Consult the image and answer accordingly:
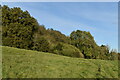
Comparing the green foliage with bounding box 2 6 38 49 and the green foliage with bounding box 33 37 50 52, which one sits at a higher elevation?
the green foliage with bounding box 2 6 38 49

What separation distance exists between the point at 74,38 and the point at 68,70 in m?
34.8

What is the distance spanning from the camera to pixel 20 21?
89.6 ft

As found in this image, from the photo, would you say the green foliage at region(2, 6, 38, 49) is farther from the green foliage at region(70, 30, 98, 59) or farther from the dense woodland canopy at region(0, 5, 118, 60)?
the green foliage at region(70, 30, 98, 59)

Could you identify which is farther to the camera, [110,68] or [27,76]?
[110,68]

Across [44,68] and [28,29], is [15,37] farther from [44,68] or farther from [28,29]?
[44,68]

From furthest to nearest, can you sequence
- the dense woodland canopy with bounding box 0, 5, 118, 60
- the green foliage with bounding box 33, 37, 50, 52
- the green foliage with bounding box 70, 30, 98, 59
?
the green foliage with bounding box 70, 30, 98, 59
the green foliage with bounding box 33, 37, 50, 52
the dense woodland canopy with bounding box 0, 5, 118, 60

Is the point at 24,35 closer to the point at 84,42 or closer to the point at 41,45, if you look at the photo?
the point at 41,45

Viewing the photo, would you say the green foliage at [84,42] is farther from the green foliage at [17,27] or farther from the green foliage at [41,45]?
the green foliage at [17,27]

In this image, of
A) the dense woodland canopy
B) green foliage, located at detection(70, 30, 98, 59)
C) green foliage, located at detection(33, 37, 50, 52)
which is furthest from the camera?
green foliage, located at detection(70, 30, 98, 59)

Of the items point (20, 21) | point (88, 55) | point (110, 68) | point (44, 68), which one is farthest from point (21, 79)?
point (88, 55)

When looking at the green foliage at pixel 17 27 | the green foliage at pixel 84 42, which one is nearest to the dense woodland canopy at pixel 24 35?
the green foliage at pixel 17 27

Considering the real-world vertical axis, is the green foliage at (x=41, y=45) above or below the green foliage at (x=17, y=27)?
below

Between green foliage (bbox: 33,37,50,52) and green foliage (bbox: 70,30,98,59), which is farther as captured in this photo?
green foliage (bbox: 70,30,98,59)

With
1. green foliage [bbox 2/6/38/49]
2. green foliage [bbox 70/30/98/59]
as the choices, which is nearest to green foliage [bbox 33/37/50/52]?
green foliage [bbox 2/6/38/49]
